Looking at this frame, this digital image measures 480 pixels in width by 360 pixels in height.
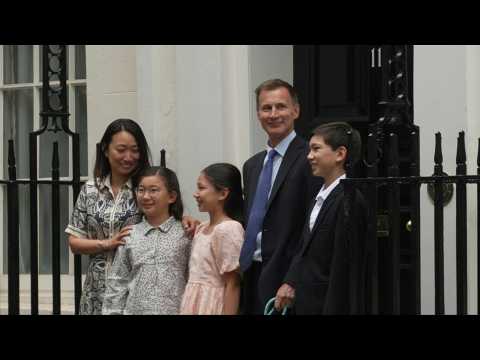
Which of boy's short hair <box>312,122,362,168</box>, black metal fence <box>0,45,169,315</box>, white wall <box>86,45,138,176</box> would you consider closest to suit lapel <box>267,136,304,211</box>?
boy's short hair <box>312,122,362,168</box>

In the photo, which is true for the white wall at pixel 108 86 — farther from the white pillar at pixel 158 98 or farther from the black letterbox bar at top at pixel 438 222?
the black letterbox bar at top at pixel 438 222

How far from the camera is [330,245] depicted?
466 centimetres

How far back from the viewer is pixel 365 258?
4.64 metres

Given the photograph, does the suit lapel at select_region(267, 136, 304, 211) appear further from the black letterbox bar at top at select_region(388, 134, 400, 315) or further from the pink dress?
the black letterbox bar at top at select_region(388, 134, 400, 315)

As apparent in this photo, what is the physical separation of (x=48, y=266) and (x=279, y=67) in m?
2.26

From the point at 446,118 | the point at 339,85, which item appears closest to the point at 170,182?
the point at 446,118

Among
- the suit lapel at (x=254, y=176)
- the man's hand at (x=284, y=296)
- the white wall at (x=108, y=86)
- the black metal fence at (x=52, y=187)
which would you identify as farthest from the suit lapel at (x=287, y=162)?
the white wall at (x=108, y=86)

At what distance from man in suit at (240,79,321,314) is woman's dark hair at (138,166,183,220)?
34 centimetres

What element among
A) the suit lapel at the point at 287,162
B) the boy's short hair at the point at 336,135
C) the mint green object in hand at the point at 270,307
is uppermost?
the boy's short hair at the point at 336,135

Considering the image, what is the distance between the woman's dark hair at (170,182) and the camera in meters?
5.21

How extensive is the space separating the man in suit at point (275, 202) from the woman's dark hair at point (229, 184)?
2.3 inches

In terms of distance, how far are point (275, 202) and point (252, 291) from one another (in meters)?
0.42
